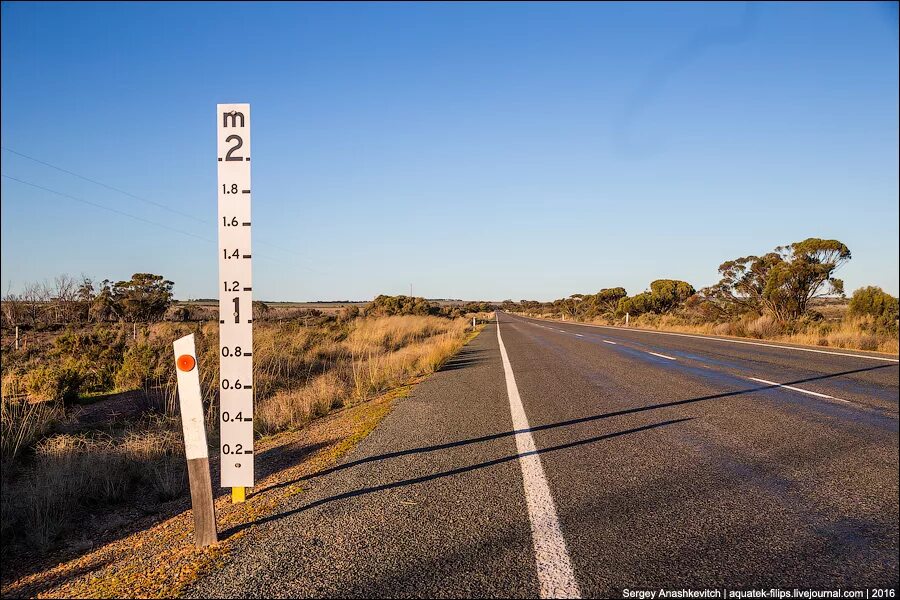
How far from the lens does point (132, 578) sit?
2879mm

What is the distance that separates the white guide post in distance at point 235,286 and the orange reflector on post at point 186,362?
271 millimetres

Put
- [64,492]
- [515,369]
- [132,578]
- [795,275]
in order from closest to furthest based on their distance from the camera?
[132,578] < [64,492] < [515,369] < [795,275]

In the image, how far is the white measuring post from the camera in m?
3.23

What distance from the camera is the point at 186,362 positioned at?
3316 mm

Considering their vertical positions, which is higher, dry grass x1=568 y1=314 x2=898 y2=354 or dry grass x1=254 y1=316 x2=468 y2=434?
dry grass x1=568 y1=314 x2=898 y2=354

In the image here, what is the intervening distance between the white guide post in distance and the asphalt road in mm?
662

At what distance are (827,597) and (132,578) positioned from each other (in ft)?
11.4

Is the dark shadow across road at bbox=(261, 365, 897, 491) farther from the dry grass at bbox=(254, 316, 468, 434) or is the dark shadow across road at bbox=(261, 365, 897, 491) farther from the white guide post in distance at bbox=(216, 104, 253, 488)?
the dry grass at bbox=(254, 316, 468, 434)

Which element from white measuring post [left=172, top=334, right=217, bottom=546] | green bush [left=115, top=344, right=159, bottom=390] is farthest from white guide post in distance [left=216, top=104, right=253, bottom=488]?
green bush [left=115, top=344, right=159, bottom=390]

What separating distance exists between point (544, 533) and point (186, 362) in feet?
7.95

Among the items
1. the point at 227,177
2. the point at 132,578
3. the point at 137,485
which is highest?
the point at 227,177

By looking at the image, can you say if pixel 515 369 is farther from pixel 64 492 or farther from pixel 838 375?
pixel 64 492

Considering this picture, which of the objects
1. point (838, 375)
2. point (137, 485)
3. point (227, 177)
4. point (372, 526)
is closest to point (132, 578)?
point (372, 526)

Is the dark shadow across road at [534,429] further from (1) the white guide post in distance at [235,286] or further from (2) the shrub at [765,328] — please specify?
(2) the shrub at [765,328]
